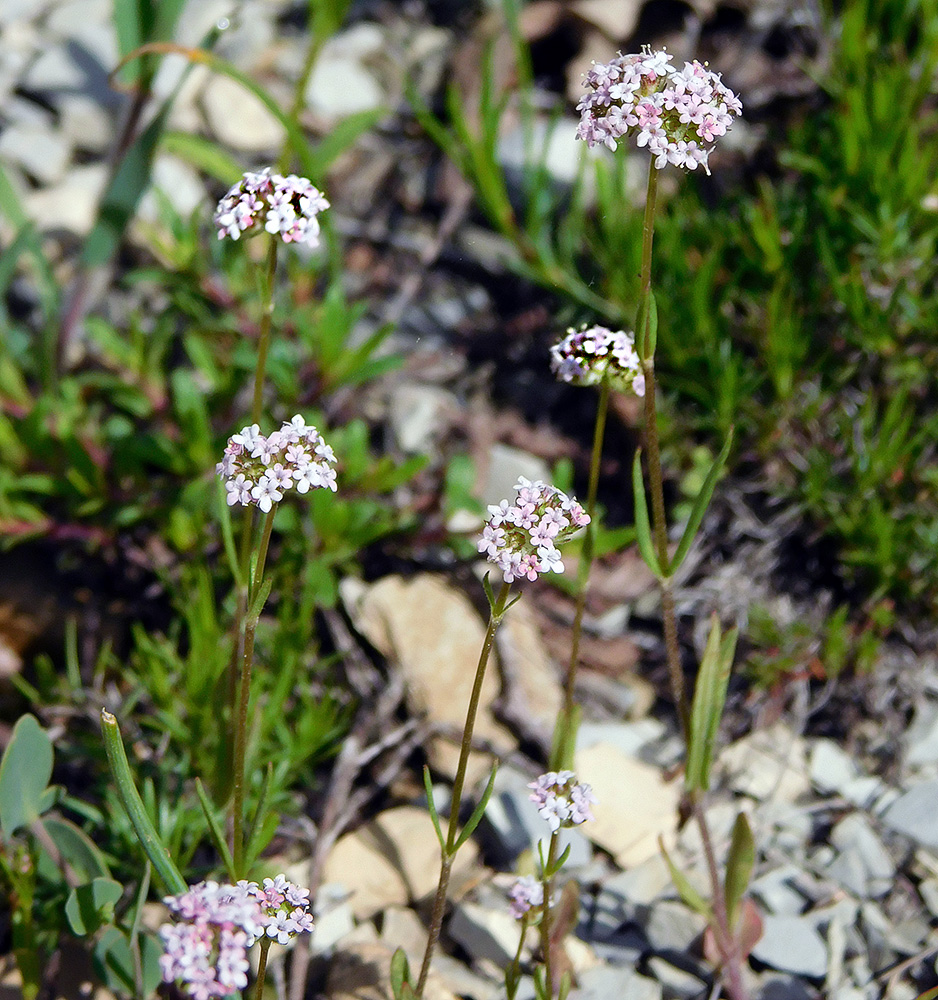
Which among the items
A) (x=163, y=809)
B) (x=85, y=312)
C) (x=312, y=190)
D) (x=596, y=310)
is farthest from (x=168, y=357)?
(x=312, y=190)

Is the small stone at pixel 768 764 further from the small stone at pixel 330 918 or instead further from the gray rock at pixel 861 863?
the small stone at pixel 330 918

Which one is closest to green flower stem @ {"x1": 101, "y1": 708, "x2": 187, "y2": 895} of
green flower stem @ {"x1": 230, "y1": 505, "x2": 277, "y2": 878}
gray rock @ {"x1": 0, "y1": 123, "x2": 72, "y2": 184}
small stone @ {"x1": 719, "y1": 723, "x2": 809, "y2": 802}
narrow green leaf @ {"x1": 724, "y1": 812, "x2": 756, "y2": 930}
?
green flower stem @ {"x1": 230, "y1": 505, "x2": 277, "y2": 878}

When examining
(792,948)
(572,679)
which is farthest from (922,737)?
(572,679)

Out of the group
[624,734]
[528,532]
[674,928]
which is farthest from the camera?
[624,734]

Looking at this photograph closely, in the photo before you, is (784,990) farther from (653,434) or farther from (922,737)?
(653,434)

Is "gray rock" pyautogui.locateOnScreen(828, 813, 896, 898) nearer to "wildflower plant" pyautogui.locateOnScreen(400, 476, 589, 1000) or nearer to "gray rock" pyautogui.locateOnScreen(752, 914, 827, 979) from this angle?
"gray rock" pyautogui.locateOnScreen(752, 914, 827, 979)

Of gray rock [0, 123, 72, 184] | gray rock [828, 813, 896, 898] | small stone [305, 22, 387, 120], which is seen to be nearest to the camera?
gray rock [828, 813, 896, 898]

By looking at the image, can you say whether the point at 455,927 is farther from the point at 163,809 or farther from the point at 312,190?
the point at 312,190
